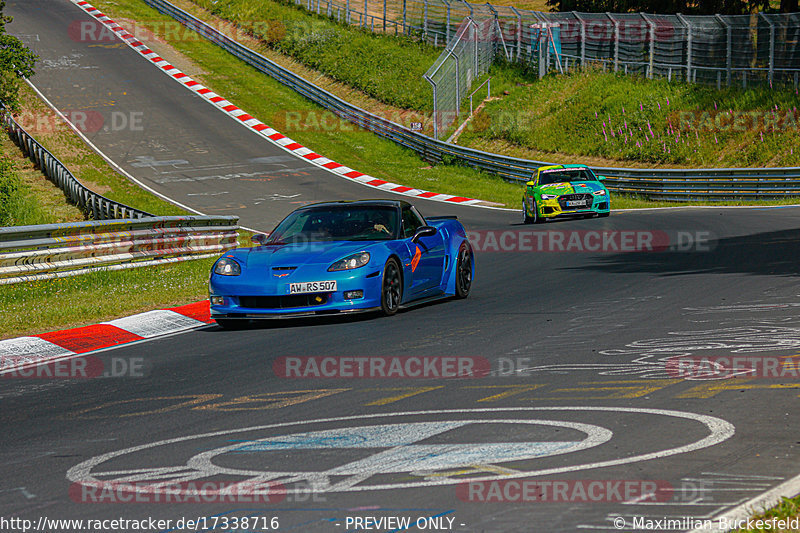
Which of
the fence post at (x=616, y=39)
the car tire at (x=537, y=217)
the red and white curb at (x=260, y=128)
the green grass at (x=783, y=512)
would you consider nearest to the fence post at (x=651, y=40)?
the fence post at (x=616, y=39)

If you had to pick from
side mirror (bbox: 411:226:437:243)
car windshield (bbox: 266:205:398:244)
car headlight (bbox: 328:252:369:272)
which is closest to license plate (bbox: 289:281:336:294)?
car headlight (bbox: 328:252:369:272)

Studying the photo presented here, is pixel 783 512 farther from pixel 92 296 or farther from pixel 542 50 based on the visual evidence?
pixel 542 50

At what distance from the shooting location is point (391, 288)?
10711mm

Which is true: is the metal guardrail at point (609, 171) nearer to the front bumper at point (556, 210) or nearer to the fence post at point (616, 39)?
the front bumper at point (556, 210)

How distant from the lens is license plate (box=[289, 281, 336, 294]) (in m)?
10.1

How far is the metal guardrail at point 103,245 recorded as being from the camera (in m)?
14.3

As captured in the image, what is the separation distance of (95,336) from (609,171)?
2330cm

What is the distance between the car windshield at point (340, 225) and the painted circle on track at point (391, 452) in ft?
17.5

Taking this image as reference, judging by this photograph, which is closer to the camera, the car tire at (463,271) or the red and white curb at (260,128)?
the car tire at (463,271)

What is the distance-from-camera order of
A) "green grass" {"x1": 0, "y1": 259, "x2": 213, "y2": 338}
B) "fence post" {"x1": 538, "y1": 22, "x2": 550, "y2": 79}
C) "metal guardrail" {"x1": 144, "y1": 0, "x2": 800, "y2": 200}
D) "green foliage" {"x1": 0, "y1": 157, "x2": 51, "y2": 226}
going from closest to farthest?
1. "green grass" {"x1": 0, "y1": 259, "x2": 213, "y2": 338}
2. "green foliage" {"x1": 0, "y1": 157, "x2": 51, "y2": 226}
3. "metal guardrail" {"x1": 144, "y1": 0, "x2": 800, "y2": 200}
4. "fence post" {"x1": 538, "y1": 22, "x2": 550, "y2": 79}

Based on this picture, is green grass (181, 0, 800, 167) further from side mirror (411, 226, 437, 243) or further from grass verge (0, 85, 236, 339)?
side mirror (411, 226, 437, 243)

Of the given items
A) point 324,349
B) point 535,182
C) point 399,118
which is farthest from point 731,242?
point 399,118

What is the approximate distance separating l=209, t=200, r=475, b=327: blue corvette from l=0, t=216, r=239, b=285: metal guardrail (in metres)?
4.81
